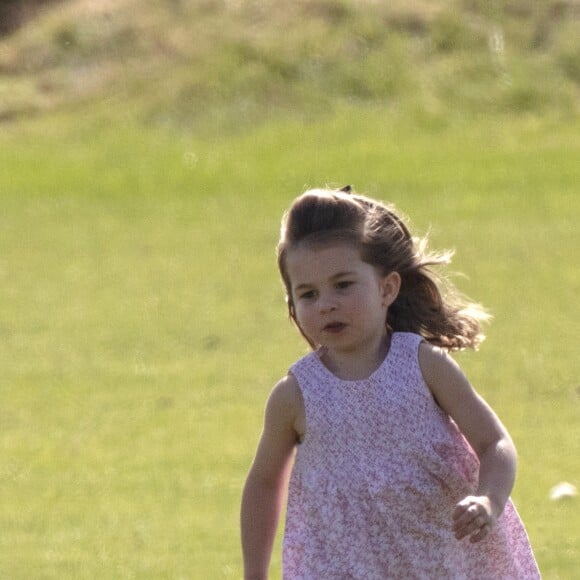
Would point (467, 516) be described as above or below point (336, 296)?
below

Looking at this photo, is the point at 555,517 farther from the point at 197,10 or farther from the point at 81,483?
the point at 197,10

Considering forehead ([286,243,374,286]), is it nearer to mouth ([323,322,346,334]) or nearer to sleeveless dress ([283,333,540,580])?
mouth ([323,322,346,334])

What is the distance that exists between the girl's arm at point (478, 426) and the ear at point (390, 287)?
152mm

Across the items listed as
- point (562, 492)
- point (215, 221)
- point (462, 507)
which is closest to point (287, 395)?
point (462, 507)

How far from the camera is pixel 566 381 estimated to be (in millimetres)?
10008

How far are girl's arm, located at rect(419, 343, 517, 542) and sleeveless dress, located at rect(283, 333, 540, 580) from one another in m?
0.03

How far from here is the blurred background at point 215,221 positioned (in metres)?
7.93

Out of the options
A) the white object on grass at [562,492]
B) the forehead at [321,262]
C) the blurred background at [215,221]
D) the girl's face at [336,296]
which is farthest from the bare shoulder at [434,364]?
the white object on grass at [562,492]

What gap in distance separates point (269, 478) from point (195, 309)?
8.34 meters

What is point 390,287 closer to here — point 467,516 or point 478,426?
point 478,426

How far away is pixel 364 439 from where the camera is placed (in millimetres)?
4215

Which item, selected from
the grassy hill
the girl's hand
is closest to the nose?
the girl's hand

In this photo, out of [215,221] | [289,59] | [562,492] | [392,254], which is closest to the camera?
[392,254]

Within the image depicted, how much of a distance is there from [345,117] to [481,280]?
27.3 feet
